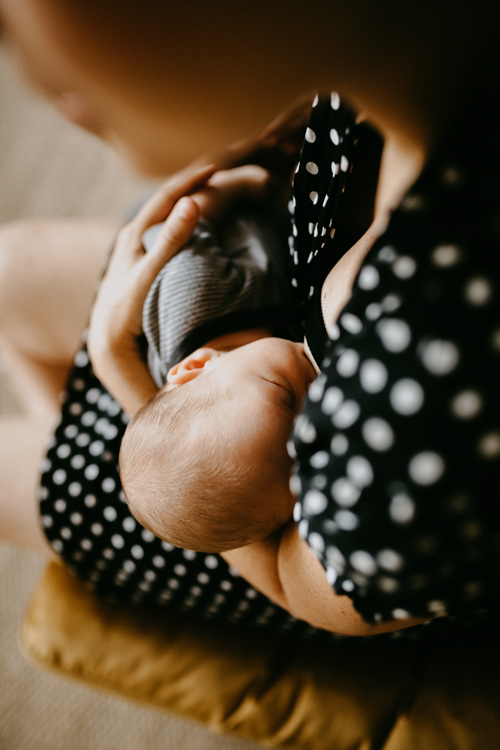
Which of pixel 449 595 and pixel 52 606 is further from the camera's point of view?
pixel 52 606

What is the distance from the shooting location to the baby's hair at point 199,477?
58cm

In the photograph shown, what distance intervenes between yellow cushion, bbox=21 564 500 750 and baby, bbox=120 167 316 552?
0.86ft

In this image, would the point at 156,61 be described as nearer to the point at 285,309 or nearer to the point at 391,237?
the point at 391,237

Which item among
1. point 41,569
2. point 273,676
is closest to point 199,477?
point 273,676

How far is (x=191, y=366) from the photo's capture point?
70cm

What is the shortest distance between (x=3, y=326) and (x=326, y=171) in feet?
2.11

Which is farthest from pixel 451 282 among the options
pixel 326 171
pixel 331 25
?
pixel 326 171

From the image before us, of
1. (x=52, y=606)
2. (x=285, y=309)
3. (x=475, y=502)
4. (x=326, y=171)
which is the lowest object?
(x=52, y=606)

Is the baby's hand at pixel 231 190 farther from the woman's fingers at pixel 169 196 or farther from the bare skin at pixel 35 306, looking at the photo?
the bare skin at pixel 35 306

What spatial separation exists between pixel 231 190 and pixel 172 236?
0.17 meters

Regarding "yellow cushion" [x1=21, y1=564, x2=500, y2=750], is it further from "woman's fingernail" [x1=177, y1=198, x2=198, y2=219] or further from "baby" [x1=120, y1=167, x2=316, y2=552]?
"woman's fingernail" [x1=177, y1=198, x2=198, y2=219]

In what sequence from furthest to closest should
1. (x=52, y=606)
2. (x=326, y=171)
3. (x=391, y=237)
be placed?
(x=52, y=606) < (x=326, y=171) < (x=391, y=237)

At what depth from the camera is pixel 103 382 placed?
80 centimetres

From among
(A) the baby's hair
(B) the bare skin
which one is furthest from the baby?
(B) the bare skin
